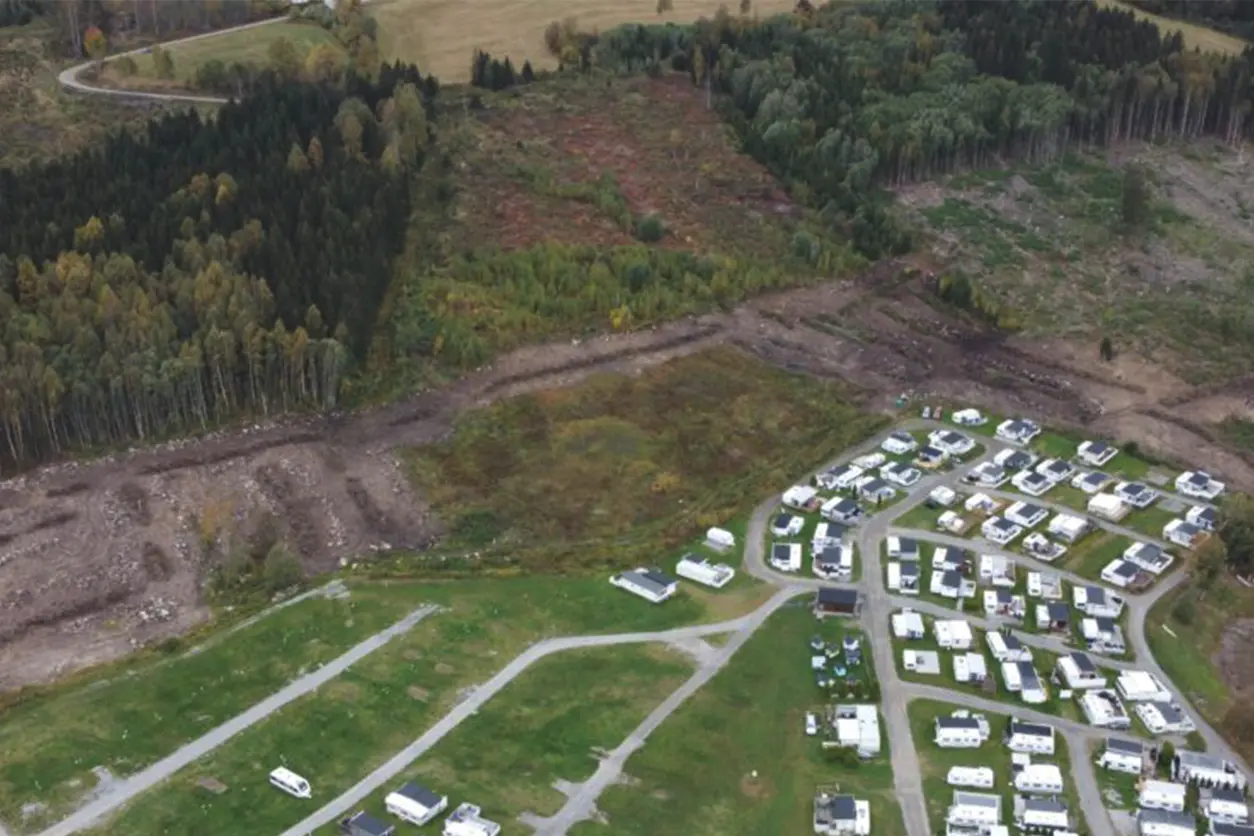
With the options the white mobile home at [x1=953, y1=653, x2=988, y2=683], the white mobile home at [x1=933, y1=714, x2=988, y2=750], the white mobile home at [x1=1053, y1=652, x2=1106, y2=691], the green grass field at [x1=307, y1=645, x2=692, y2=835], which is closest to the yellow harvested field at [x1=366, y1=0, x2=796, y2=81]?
the green grass field at [x1=307, y1=645, x2=692, y2=835]

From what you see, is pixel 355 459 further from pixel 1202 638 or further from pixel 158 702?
pixel 1202 638

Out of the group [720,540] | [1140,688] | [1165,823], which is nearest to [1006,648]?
[1140,688]

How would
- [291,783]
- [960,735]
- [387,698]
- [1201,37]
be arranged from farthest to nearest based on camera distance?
[1201,37] → [387,698] → [960,735] → [291,783]

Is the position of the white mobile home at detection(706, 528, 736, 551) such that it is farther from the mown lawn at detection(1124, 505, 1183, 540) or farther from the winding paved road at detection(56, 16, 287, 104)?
the winding paved road at detection(56, 16, 287, 104)

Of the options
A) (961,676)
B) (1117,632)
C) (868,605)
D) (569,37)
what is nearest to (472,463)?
(868,605)

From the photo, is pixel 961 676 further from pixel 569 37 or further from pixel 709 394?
pixel 569 37

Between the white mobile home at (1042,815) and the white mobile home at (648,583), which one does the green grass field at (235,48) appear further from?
the white mobile home at (1042,815)
